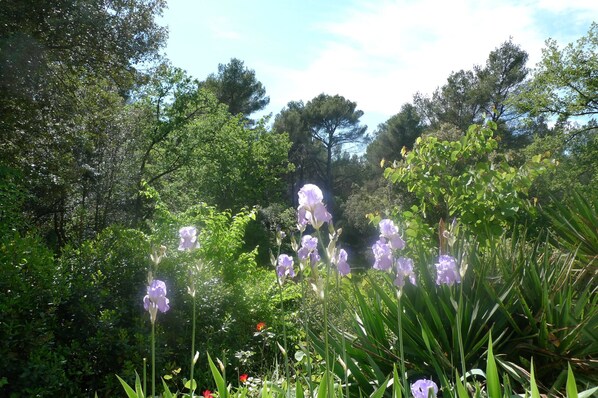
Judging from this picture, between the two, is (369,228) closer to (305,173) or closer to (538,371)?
(305,173)

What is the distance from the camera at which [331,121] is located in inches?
1391

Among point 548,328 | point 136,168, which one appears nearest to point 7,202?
point 548,328

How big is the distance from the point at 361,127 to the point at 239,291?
31408 millimetres

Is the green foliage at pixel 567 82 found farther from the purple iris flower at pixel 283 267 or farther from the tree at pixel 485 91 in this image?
the purple iris flower at pixel 283 267

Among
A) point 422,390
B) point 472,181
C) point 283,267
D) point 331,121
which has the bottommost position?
point 422,390

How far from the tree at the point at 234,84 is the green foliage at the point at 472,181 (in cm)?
2546

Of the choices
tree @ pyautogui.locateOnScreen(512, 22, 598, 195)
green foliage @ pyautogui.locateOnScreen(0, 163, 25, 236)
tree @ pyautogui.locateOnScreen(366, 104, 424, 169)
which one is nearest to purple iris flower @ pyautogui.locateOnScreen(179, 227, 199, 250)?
green foliage @ pyautogui.locateOnScreen(0, 163, 25, 236)

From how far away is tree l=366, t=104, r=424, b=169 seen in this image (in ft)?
101

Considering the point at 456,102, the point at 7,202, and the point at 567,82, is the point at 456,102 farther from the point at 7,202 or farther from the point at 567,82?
the point at 7,202

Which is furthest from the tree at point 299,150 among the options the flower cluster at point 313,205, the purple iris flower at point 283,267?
the flower cluster at point 313,205

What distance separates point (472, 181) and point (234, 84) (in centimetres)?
2668

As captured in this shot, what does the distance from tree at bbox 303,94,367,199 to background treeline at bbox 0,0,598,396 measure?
1539mm

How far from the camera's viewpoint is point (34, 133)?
10.8 metres

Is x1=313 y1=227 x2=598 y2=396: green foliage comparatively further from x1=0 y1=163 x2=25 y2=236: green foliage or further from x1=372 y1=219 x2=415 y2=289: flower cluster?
x1=0 y1=163 x2=25 y2=236: green foliage
